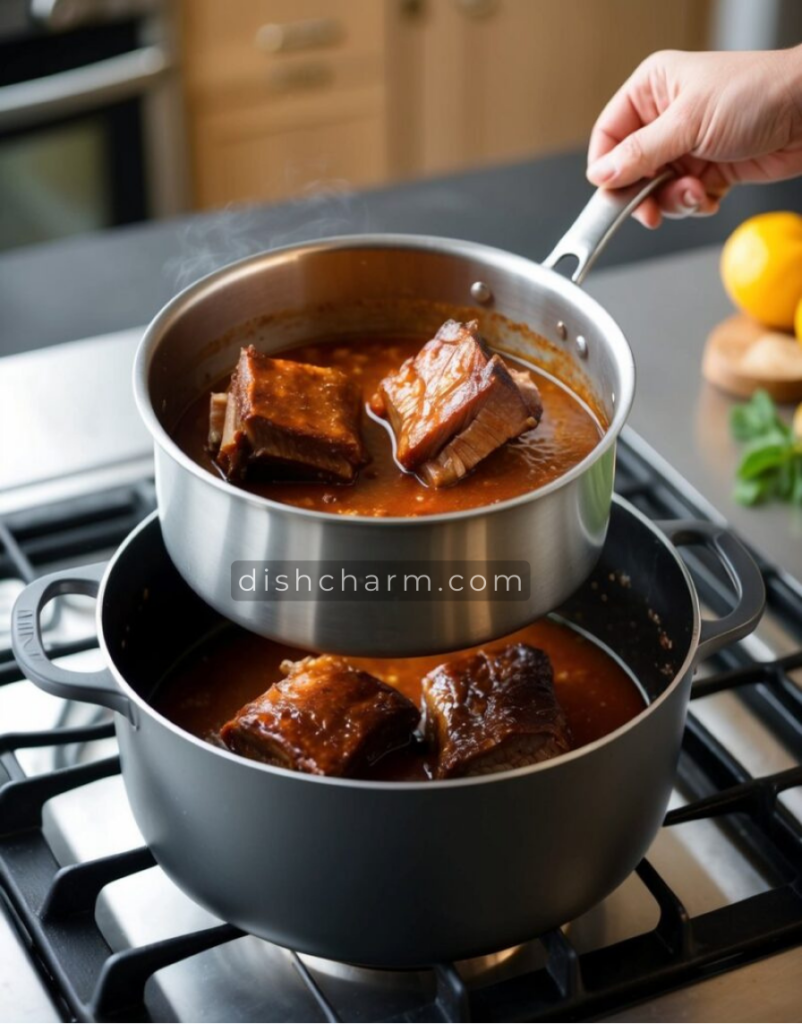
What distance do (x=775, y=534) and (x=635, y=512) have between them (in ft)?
0.96

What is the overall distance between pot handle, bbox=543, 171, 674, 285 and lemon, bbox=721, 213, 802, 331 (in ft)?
1.25

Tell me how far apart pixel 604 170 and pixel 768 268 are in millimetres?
474

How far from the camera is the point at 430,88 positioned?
3230 mm

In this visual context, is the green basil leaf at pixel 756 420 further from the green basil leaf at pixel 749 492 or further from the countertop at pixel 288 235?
the countertop at pixel 288 235

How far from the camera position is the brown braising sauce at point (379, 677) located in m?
1.21

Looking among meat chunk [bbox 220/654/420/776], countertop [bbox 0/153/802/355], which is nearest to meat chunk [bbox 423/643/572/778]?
meat chunk [bbox 220/654/420/776]

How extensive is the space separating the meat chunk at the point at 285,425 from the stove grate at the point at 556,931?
31 centimetres

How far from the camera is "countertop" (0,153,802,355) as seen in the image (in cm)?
178

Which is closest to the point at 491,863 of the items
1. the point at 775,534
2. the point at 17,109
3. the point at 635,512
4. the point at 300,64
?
the point at 635,512

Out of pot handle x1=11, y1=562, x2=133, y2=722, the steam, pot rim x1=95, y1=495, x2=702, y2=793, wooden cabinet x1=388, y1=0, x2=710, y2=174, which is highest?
pot rim x1=95, y1=495, x2=702, y2=793

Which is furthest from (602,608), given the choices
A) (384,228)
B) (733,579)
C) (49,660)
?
(384,228)

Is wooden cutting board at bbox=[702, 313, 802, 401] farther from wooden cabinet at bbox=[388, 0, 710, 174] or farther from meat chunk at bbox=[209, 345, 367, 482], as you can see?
wooden cabinet at bbox=[388, 0, 710, 174]

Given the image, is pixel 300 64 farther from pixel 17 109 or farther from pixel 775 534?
pixel 775 534

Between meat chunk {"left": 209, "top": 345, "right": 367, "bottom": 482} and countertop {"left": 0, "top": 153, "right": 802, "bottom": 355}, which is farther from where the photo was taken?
countertop {"left": 0, "top": 153, "right": 802, "bottom": 355}
